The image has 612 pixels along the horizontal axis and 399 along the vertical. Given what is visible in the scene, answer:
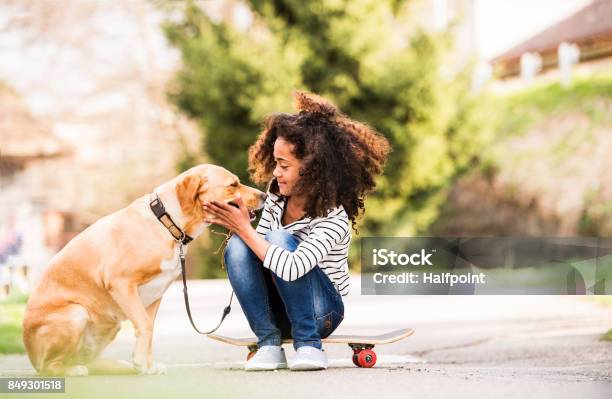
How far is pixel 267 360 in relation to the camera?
264 centimetres

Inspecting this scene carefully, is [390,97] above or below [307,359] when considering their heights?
above

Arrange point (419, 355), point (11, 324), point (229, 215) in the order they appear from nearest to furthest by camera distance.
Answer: point (229, 215) < point (419, 355) < point (11, 324)

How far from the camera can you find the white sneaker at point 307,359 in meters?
2.58

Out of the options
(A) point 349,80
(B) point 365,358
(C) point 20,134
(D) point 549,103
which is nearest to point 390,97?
(A) point 349,80

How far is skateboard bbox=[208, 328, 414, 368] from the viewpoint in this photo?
9.05ft

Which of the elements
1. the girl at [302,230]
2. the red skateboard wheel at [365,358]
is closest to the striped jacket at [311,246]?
the girl at [302,230]

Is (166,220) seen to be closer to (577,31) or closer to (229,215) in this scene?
(229,215)

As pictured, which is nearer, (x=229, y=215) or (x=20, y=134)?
(x=229, y=215)

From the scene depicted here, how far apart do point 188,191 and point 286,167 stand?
31cm

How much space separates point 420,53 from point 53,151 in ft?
18.1

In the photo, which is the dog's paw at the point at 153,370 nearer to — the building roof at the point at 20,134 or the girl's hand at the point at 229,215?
the girl's hand at the point at 229,215

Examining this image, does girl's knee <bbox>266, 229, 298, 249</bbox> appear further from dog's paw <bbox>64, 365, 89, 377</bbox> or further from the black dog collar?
dog's paw <bbox>64, 365, 89, 377</bbox>

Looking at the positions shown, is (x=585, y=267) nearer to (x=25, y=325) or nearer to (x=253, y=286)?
(x=253, y=286)

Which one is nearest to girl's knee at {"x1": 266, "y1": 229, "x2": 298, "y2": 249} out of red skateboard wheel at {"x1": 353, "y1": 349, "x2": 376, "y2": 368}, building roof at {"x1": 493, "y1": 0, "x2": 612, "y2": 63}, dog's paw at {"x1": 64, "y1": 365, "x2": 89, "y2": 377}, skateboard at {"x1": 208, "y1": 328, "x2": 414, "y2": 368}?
skateboard at {"x1": 208, "y1": 328, "x2": 414, "y2": 368}
